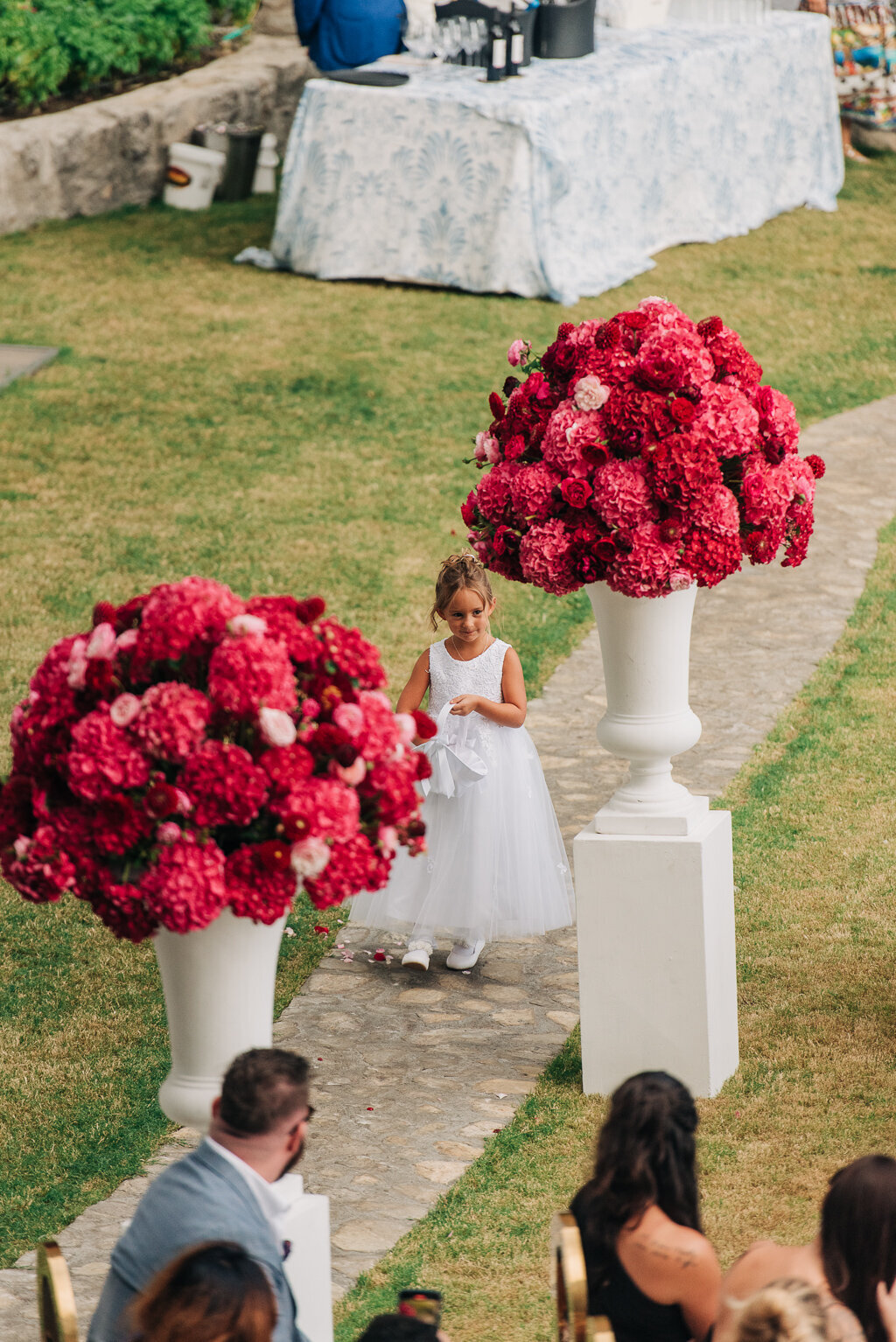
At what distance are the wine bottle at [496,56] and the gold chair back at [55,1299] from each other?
464 inches

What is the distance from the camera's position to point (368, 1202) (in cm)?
459

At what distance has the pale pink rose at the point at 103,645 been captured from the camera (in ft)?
10.9

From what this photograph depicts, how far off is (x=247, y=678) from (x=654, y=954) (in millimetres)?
2180

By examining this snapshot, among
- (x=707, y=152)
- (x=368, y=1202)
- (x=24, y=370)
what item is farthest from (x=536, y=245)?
(x=368, y=1202)

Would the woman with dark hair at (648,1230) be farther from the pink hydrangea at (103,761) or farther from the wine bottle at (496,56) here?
the wine bottle at (496,56)

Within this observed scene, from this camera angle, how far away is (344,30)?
13.4 meters

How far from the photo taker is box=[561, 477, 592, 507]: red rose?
4.53 meters

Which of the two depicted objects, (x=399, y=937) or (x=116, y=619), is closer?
(x=116, y=619)

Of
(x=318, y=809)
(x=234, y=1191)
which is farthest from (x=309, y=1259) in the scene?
(x=318, y=809)

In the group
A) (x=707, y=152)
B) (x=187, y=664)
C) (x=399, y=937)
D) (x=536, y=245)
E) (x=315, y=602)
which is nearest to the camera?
(x=187, y=664)

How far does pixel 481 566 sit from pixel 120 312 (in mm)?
8696

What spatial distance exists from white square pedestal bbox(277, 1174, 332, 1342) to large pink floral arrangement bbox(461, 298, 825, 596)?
6.05ft

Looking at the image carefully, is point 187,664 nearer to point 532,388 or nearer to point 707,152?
point 532,388

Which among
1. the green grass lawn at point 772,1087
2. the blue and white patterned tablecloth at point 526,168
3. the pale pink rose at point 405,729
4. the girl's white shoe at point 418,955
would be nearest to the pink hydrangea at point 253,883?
the pale pink rose at point 405,729
